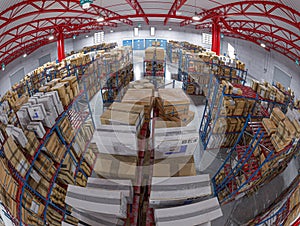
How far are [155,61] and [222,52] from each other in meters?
13.8

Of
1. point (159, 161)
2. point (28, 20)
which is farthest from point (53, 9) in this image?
point (159, 161)

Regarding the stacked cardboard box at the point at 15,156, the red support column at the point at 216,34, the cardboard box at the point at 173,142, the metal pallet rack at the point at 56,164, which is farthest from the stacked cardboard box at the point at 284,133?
the red support column at the point at 216,34

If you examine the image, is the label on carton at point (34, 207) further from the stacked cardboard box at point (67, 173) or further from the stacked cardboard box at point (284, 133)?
the stacked cardboard box at point (284, 133)

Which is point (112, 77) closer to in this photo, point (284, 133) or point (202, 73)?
point (202, 73)

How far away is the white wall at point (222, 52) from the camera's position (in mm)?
15199

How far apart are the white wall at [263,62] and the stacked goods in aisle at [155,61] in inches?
319

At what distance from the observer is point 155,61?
1361 cm

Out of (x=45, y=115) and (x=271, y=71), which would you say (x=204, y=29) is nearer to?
(x=271, y=71)

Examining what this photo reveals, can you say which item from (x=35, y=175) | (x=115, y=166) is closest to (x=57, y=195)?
(x=35, y=175)

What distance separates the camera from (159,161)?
11.8ft

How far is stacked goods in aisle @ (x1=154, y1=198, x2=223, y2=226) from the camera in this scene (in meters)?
2.65

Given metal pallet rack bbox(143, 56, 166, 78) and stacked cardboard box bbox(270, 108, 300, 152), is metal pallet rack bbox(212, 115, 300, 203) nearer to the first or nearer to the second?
stacked cardboard box bbox(270, 108, 300, 152)

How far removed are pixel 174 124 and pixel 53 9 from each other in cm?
1089

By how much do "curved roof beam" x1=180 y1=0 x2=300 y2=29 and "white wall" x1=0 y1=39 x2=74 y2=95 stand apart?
1470 cm
